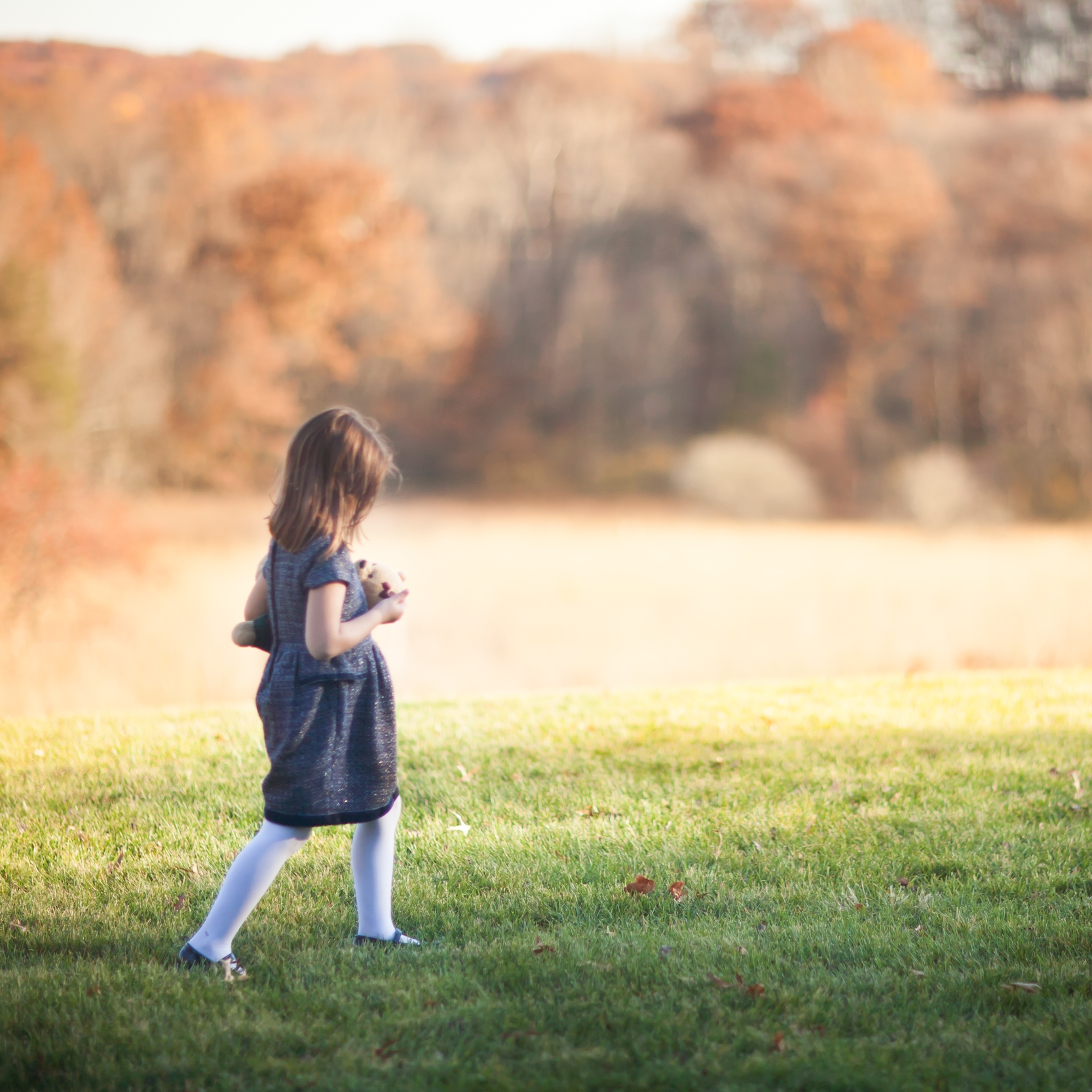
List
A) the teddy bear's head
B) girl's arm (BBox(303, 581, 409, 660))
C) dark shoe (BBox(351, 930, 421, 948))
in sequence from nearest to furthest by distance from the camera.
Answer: girl's arm (BBox(303, 581, 409, 660)) < the teddy bear's head < dark shoe (BBox(351, 930, 421, 948))

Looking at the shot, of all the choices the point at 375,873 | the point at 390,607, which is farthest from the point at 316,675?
the point at 375,873

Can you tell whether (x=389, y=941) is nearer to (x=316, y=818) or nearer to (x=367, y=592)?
(x=316, y=818)

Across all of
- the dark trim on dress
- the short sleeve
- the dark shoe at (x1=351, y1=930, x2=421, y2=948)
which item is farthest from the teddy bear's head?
the dark shoe at (x1=351, y1=930, x2=421, y2=948)

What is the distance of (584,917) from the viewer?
3.70 metres

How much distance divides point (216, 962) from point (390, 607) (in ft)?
3.75

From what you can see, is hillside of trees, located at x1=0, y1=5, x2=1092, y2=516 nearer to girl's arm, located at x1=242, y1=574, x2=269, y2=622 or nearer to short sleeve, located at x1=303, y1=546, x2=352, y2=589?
girl's arm, located at x1=242, y1=574, x2=269, y2=622

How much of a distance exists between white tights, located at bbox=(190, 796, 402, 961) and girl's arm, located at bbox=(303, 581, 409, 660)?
0.53 metres

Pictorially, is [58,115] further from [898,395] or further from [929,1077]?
[929,1077]

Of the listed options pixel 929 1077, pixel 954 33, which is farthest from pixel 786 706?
pixel 954 33

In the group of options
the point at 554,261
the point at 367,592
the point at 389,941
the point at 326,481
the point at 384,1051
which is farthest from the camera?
the point at 554,261

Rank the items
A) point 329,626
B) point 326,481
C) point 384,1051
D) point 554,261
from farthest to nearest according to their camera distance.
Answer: point 554,261, point 326,481, point 329,626, point 384,1051

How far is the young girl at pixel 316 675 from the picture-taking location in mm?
3127

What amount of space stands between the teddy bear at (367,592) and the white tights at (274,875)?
1.71ft

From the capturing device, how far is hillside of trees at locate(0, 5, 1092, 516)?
82.4ft
